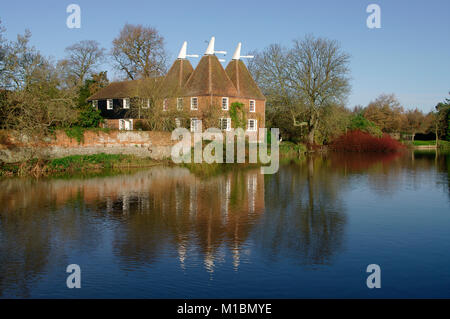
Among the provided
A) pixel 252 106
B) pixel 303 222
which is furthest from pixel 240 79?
pixel 303 222

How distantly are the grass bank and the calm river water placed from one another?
485 cm

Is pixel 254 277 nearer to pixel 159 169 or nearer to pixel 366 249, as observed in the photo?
pixel 366 249

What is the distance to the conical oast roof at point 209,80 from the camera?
4469cm

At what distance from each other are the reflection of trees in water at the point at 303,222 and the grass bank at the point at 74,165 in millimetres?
12875

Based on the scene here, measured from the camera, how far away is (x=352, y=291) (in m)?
8.41

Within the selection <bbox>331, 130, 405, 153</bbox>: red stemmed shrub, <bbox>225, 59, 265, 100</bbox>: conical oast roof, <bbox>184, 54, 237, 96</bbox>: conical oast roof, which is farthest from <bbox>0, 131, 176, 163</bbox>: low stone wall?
<bbox>331, 130, 405, 153</bbox>: red stemmed shrub

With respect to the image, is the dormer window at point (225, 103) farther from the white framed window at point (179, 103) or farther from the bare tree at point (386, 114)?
the bare tree at point (386, 114)

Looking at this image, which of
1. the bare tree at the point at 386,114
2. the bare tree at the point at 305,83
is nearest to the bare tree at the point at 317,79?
the bare tree at the point at 305,83

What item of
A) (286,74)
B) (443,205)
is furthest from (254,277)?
(286,74)

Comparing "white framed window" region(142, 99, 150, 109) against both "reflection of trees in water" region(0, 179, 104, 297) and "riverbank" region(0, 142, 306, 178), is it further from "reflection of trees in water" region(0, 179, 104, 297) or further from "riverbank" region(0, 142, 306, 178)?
"reflection of trees in water" region(0, 179, 104, 297)

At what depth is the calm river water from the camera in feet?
28.3
